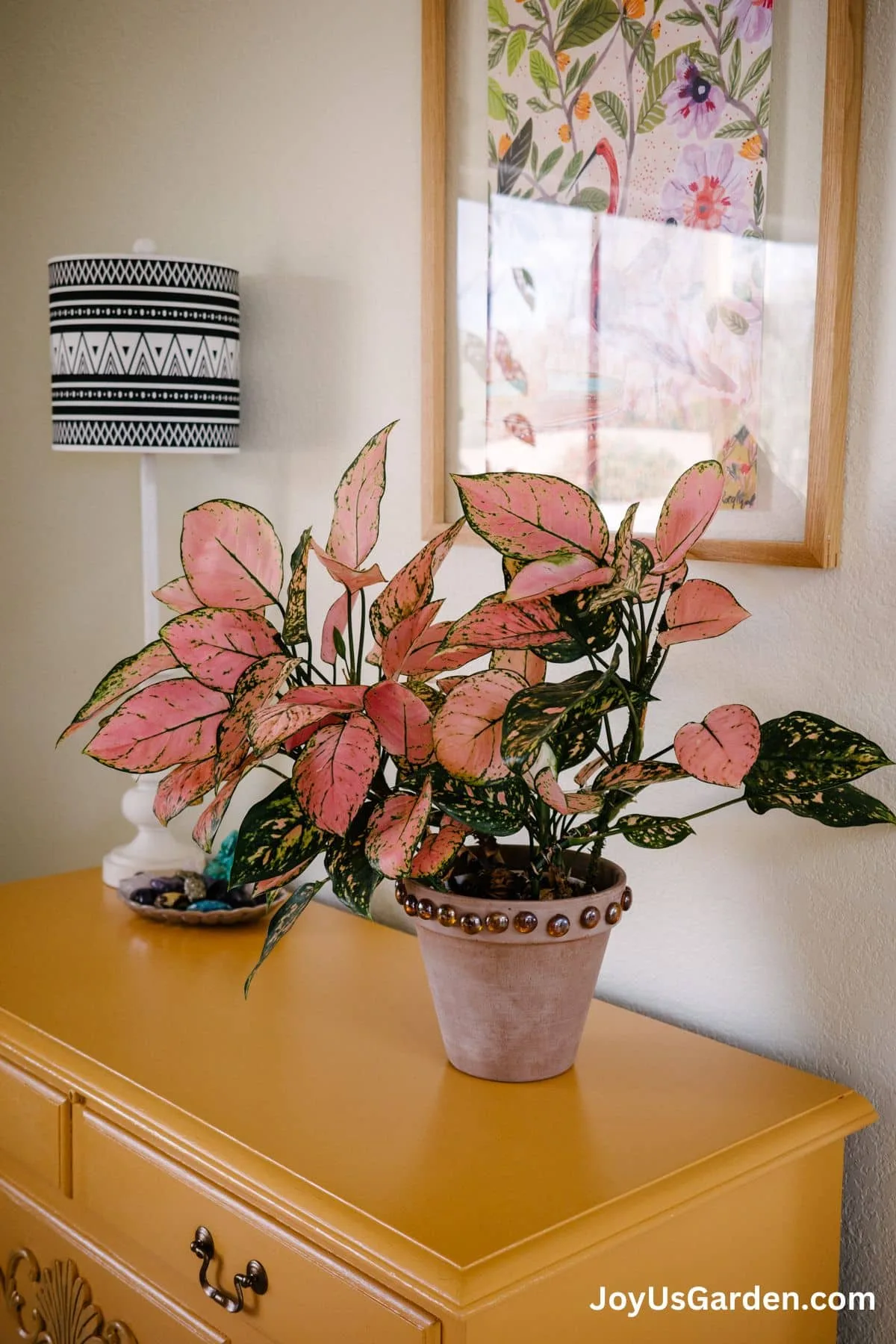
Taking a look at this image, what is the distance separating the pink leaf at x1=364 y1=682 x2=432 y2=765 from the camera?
0.95 m

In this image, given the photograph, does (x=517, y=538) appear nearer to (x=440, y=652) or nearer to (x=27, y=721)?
(x=440, y=652)

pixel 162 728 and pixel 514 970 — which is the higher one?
pixel 162 728

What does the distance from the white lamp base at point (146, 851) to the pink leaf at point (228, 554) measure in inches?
31.2

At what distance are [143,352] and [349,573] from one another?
0.71m

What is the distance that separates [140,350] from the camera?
5.31 ft

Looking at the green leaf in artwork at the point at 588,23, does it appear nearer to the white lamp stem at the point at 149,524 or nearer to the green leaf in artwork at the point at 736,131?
the green leaf in artwork at the point at 736,131

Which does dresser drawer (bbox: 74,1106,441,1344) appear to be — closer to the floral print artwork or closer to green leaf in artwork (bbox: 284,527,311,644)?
green leaf in artwork (bbox: 284,527,311,644)

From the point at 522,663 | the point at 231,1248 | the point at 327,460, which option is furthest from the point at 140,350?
the point at 231,1248

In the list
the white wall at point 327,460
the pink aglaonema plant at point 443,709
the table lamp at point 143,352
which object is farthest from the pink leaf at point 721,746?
the table lamp at point 143,352

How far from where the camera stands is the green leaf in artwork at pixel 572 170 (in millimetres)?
1326

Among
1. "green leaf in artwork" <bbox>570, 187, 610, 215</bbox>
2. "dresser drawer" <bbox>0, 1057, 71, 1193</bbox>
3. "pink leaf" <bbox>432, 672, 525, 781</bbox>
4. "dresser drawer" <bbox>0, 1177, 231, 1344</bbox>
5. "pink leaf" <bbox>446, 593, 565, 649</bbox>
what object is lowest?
"dresser drawer" <bbox>0, 1177, 231, 1344</bbox>

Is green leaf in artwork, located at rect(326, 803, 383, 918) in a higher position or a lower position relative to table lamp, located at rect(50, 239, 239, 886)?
lower

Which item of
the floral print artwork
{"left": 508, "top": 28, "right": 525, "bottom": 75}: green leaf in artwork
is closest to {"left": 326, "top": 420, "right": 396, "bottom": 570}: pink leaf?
the floral print artwork

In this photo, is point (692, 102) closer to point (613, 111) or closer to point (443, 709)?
point (613, 111)
